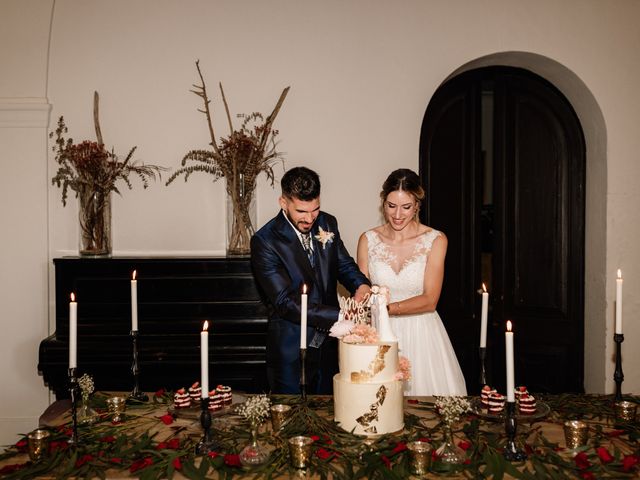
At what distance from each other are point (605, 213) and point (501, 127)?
3.49 ft

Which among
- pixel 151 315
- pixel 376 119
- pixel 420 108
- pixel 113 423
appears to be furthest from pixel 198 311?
pixel 420 108

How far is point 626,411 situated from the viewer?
219cm

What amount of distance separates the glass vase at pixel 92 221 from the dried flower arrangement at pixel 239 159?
533mm

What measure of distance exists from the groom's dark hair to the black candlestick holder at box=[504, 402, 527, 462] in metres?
1.52

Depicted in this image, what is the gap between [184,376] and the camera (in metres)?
3.68

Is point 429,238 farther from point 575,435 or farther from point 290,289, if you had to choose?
point 575,435

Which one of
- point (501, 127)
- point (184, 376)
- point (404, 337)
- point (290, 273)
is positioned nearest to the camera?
point (290, 273)

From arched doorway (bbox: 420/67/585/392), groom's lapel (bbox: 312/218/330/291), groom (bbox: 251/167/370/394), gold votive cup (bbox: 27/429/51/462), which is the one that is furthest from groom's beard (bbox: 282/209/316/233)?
arched doorway (bbox: 420/67/585/392)

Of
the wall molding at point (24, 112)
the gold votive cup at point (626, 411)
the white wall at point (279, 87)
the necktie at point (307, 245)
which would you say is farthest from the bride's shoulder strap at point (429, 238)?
the wall molding at point (24, 112)

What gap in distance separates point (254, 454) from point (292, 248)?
1.47m

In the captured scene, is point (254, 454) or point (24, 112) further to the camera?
point (24, 112)

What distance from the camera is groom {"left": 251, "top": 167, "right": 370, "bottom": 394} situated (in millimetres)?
2980

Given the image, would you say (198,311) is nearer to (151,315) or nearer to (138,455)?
(151,315)

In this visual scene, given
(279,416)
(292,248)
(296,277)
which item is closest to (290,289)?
(296,277)
